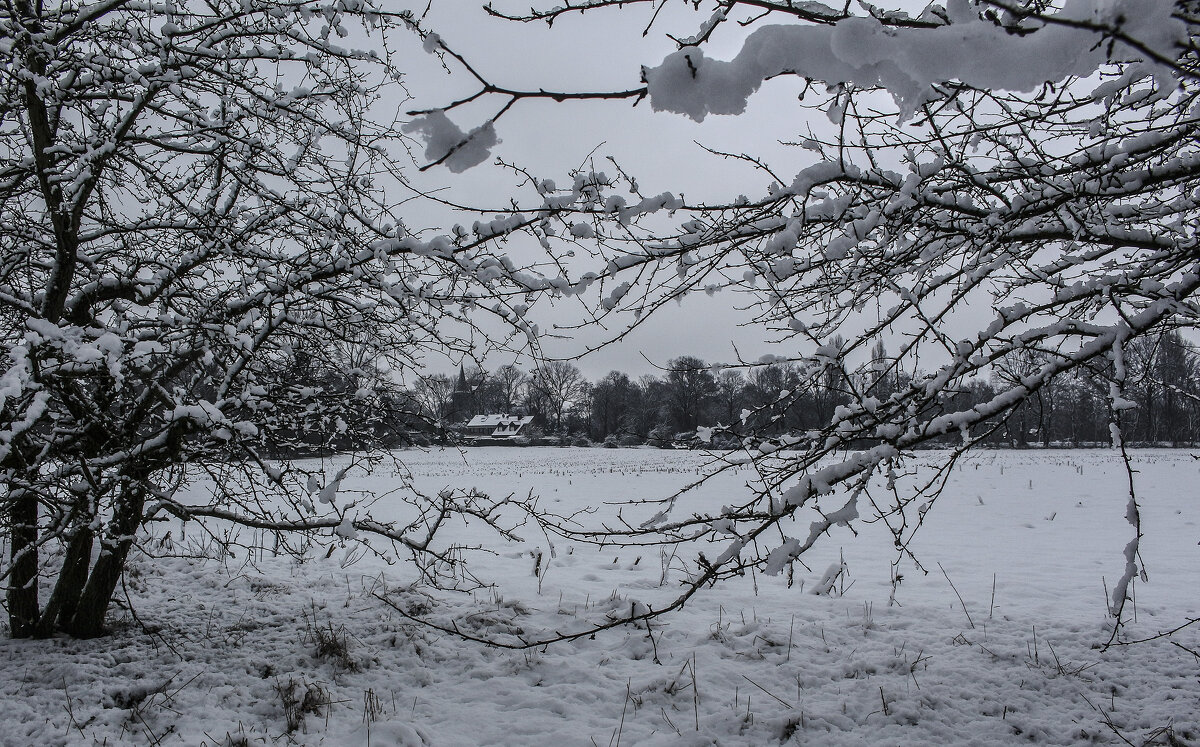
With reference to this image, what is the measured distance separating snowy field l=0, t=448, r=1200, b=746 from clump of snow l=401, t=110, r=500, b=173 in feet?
8.90

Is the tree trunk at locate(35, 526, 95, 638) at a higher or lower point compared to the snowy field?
higher

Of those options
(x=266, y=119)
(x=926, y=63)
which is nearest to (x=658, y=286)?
(x=926, y=63)

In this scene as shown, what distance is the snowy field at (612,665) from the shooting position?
3.02 m

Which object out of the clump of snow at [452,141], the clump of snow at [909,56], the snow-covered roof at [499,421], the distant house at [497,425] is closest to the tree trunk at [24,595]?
the clump of snow at [452,141]

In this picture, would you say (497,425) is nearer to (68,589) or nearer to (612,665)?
(68,589)

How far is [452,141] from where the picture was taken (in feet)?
4.66

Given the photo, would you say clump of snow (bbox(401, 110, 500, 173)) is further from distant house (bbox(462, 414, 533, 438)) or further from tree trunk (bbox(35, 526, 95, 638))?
distant house (bbox(462, 414, 533, 438))

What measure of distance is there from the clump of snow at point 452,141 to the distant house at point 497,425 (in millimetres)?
53325

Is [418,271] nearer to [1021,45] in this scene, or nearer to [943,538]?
[1021,45]

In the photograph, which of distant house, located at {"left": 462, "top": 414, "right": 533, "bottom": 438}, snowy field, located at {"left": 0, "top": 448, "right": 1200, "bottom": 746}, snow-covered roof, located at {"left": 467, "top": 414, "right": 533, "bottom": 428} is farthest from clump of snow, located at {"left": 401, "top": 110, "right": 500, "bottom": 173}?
snow-covered roof, located at {"left": 467, "top": 414, "right": 533, "bottom": 428}

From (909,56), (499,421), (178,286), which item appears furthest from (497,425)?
(909,56)

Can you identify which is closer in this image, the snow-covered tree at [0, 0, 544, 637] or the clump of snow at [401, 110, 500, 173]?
the clump of snow at [401, 110, 500, 173]

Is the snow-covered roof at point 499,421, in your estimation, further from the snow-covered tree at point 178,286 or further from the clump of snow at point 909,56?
the clump of snow at point 909,56

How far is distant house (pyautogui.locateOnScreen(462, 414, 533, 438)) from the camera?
185 ft
